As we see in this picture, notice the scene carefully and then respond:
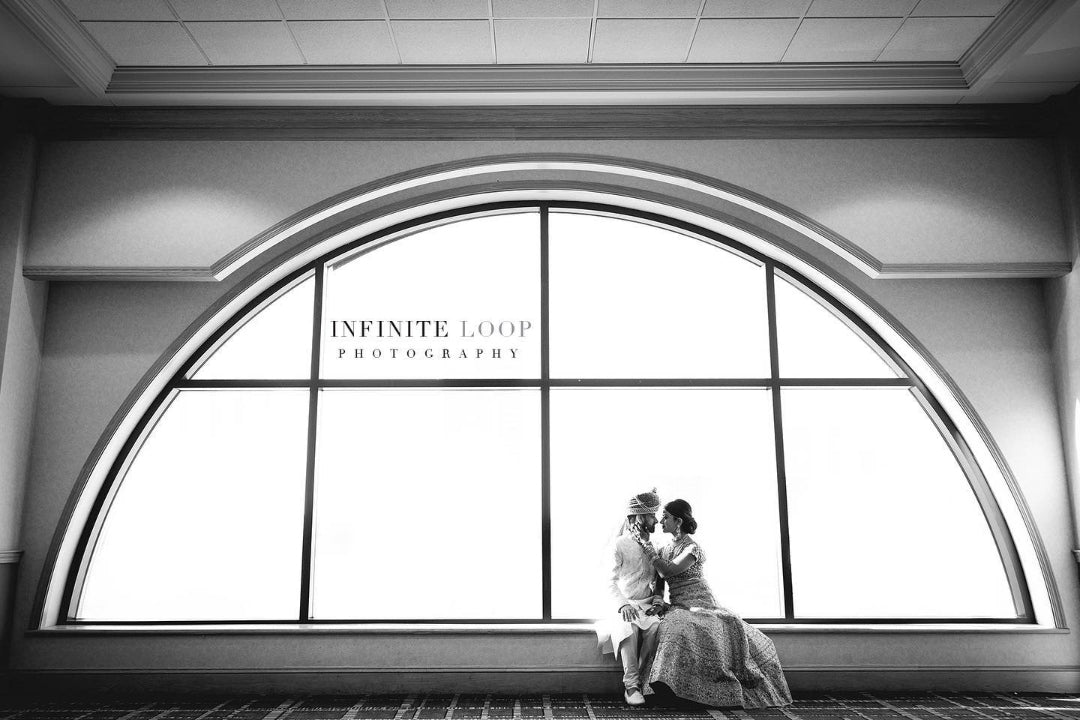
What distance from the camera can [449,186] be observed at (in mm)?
5391

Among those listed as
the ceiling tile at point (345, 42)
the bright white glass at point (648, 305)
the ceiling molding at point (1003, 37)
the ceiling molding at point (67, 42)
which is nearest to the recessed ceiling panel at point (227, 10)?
the ceiling tile at point (345, 42)

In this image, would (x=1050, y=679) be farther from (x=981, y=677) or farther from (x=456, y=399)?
(x=456, y=399)

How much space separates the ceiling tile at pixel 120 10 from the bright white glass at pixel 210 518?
2.42 meters

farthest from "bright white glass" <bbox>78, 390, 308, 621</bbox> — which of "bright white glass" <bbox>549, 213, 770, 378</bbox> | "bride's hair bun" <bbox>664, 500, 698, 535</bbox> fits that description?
"bride's hair bun" <bbox>664, 500, 698, 535</bbox>

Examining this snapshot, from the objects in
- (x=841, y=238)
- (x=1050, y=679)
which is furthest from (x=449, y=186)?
(x=1050, y=679)

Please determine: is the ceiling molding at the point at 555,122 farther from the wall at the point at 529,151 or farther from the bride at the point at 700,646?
the bride at the point at 700,646

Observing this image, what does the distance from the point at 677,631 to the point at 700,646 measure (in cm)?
15

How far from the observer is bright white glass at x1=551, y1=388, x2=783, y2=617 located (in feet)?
16.7

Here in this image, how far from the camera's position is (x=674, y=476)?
5207 millimetres

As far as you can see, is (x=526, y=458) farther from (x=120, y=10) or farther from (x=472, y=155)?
(x=120, y=10)

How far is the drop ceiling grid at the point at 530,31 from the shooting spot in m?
4.22

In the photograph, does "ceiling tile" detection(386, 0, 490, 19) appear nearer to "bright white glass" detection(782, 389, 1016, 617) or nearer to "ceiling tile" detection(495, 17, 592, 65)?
"ceiling tile" detection(495, 17, 592, 65)

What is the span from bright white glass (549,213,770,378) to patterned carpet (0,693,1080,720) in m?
2.13

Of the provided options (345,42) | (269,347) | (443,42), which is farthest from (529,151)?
(269,347)
